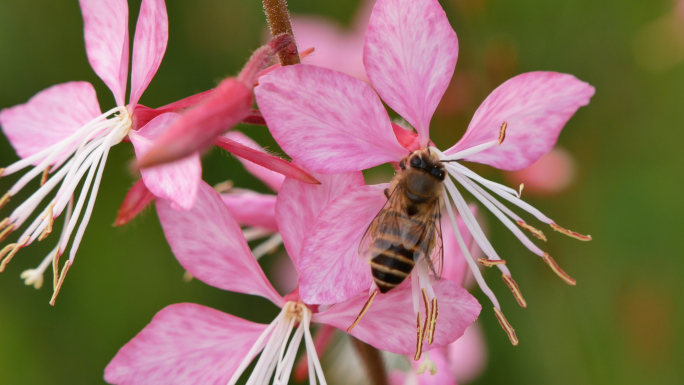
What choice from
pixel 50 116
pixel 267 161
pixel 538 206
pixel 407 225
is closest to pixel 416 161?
pixel 407 225

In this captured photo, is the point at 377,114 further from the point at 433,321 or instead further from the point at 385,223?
the point at 433,321

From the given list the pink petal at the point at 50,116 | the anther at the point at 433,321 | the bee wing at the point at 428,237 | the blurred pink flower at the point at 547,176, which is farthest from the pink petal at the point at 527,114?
the blurred pink flower at the point at 547,176

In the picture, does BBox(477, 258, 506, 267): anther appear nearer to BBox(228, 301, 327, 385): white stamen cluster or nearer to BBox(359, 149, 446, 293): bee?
BBox(359, 149, 446, 293): bee

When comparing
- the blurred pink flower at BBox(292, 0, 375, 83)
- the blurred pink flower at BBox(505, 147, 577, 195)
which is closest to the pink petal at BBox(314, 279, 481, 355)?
the blurred pink flower at BBox(505, 147, 577, 195)

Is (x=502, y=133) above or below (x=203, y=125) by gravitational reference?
below

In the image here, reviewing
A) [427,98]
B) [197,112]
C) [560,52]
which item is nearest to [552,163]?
[560,52]
